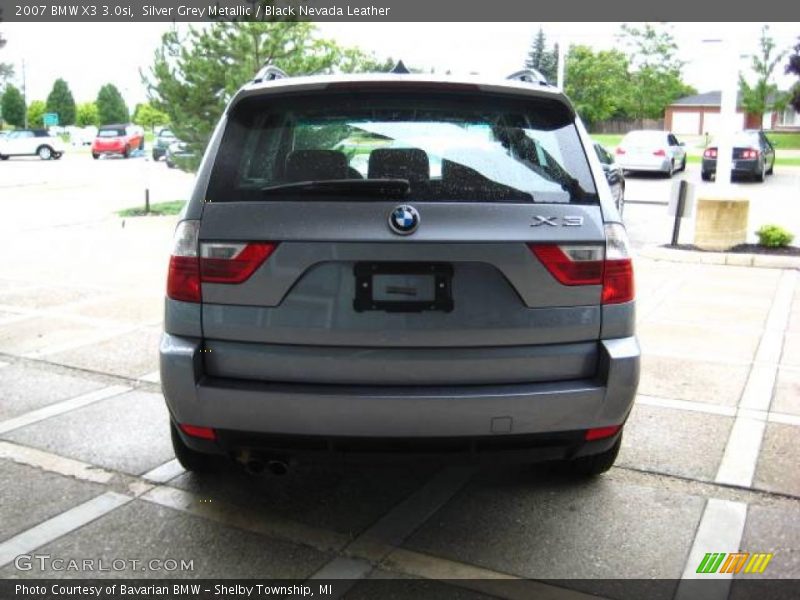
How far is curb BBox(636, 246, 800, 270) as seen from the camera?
9.99 meters

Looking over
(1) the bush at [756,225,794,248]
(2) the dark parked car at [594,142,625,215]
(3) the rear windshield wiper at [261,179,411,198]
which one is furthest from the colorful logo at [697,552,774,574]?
(2) the dark parked car at [594,142,625,215]

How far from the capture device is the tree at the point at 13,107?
77588 mm

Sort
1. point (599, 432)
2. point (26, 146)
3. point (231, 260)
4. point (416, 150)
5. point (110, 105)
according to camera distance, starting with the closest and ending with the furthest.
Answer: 1. point (231, 260)
2. point (599, 432)
3. point (416, 150)
4. point (26, 146)
5. point (110, 105)

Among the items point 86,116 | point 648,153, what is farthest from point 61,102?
point 648,153

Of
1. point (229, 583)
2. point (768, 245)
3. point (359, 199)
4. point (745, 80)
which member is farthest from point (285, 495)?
point (745, 80)

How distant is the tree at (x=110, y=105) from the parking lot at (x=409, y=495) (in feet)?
283

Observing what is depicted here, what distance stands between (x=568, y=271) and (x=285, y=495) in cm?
171

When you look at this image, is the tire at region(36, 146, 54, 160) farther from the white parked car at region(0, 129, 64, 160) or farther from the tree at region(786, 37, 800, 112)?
the tree at region(786, 37, 800, 112)

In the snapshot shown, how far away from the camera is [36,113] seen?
8306 centimetres

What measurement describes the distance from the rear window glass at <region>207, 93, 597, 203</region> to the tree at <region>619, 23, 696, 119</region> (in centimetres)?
5311

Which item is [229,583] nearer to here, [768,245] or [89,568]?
[89,568]

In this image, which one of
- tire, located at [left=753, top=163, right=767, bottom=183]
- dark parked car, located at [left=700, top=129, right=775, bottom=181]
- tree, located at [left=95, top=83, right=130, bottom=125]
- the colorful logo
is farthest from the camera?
tree, located at [left=95, top=83, right=130, bottom=125]

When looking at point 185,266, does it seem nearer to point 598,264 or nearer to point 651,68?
point 598,264

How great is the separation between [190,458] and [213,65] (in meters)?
12.5
